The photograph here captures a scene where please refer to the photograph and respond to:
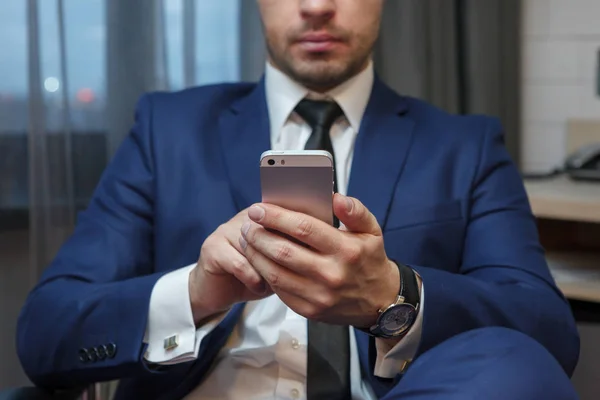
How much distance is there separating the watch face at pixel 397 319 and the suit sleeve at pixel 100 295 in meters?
0.30

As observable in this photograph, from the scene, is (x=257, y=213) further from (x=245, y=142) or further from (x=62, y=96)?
(x=62, y=96)

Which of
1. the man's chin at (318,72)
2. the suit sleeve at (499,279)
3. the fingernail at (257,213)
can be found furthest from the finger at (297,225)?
the man's chin at (318,72)

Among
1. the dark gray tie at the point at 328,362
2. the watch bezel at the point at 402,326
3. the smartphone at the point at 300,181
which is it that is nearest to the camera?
the smartphone at the point at 300,181

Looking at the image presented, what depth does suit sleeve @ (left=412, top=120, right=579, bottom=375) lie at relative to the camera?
2.91 feet

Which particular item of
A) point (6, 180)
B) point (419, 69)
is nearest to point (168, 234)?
point (6, 180)

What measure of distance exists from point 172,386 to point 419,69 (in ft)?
3.13

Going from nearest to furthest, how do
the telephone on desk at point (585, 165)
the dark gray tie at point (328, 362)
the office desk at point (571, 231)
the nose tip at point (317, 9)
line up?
the dark gray tie at point (328, 362), the nose tip at point (317, 9), the office desk at point (571, 231), the telephone on desk at point (585, 165)

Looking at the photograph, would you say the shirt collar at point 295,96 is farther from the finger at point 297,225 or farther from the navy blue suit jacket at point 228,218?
the finger at point 297,225

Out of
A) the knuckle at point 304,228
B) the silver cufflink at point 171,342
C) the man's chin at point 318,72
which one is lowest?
the silver cufflink at point 171,342

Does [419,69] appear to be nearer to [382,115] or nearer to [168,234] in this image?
[382,115]

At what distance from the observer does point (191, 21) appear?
133 centimetres

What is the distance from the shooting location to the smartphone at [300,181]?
70cm

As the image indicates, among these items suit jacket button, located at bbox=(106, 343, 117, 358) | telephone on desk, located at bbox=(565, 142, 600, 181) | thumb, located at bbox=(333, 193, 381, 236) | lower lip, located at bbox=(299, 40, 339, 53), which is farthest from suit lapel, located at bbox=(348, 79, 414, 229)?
telephone on desk, located at bbox=(565, 142, 600, 181)

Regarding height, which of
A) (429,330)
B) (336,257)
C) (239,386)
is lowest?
(239,386)
